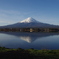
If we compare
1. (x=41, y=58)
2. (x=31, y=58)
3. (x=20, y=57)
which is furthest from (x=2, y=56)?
(x=41, y=58)

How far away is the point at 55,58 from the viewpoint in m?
12.7

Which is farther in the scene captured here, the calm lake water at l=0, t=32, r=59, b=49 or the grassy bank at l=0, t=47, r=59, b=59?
the calm lake water at l=0, t=32, r=59, b=49

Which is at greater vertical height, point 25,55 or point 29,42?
point 25,55

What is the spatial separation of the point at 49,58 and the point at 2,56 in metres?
3.87

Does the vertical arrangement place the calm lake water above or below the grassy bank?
below

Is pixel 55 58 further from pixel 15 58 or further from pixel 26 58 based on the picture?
pixel 15 58

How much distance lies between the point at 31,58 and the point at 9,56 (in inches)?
72.8

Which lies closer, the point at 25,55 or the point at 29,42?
the point at 25,55

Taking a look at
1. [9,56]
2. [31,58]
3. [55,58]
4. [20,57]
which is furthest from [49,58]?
[9,56]

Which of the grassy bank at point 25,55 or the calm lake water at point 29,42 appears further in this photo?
the calm lake water at point 29,42

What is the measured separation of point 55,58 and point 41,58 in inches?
49.5

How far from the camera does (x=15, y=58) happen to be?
1208cm

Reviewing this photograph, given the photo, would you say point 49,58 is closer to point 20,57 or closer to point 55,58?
point 55,58

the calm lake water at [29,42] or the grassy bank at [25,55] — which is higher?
the grassy bank at [25,55]
